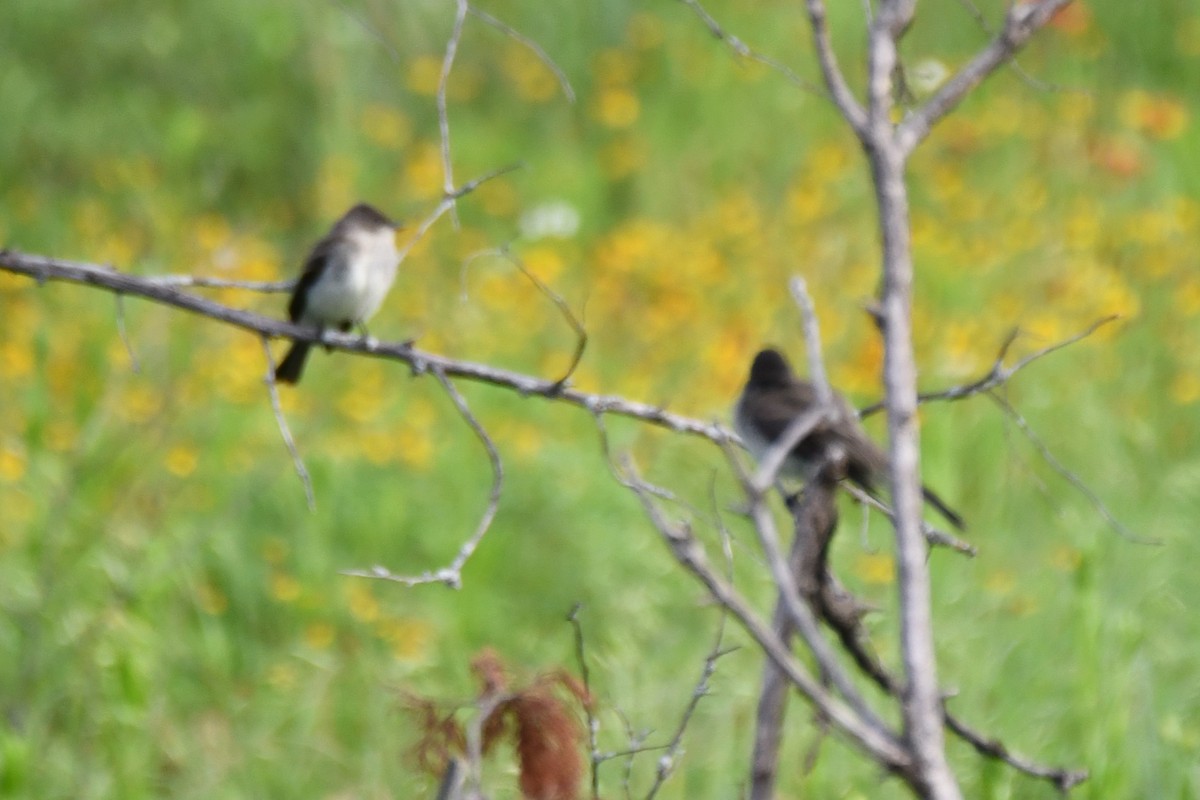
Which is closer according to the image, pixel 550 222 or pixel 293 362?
pixel 293 362

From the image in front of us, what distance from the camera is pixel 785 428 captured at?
3.99 m

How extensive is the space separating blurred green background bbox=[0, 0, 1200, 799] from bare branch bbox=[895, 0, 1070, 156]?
45 cm

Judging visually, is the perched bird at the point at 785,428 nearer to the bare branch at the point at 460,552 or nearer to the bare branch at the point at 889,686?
the bare branch at the point at 460,552

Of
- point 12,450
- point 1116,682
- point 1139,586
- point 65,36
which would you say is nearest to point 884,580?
point 1139,586

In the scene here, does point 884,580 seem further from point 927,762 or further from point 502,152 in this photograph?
point 502,152

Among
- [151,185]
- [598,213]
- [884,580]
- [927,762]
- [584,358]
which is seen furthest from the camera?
[598,213]

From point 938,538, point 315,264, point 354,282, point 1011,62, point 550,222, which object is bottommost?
Result: point 938,538

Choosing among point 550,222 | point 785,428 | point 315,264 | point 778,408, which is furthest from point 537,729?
point 550,222

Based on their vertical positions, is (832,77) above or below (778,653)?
above

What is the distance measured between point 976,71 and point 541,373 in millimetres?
5652

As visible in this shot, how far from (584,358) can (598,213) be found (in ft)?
6.88

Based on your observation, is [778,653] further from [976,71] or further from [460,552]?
[460,552]

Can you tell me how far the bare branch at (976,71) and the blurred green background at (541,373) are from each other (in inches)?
17.6

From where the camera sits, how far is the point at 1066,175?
8.81m
